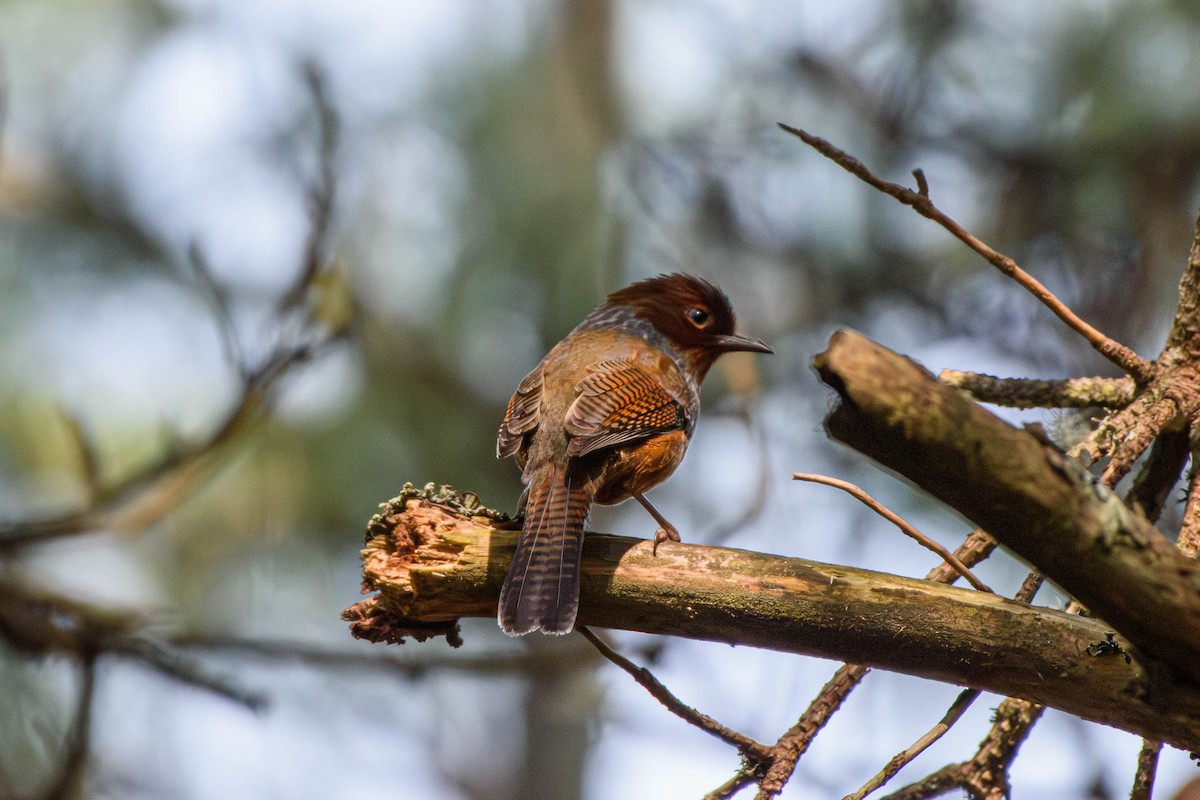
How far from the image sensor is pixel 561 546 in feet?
10.1

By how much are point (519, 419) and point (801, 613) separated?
5.81 ft

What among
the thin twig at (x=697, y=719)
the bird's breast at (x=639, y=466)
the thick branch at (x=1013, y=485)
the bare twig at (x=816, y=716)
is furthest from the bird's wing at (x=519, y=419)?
the thick branch at (x=1013, y=485)

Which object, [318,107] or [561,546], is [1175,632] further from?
[318,107]

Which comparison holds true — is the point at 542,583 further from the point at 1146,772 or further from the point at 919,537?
the point at 1146,772

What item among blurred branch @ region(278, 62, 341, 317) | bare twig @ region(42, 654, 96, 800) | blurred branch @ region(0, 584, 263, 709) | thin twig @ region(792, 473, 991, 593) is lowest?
bare twig @ region(42, 654, 96, 800)

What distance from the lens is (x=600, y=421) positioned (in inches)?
156

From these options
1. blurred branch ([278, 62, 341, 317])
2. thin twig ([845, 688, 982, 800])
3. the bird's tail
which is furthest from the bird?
blurred branch ([278, 62, 341, 317])

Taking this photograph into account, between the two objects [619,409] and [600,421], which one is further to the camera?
[619,409]

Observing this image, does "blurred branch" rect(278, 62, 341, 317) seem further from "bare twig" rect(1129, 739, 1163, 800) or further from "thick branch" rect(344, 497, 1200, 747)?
"bare twig" rect(1129, 739, 1163, 800)

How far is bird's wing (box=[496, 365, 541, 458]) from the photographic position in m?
4.07

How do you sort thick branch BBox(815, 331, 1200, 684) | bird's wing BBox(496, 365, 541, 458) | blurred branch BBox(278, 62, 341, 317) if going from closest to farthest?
1. thick branch BBox(815, 331, 1200, 684)
2. bird's wing BBox(496, 365, 541, 458)
3. blurred branch BBox(278, 62, 341, 317)

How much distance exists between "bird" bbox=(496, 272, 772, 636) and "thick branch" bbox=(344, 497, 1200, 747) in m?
0.09

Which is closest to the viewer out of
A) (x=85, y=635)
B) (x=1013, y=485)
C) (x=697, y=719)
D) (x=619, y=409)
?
(x=1013, y=485)

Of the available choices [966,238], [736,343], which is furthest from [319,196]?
[966,238]
